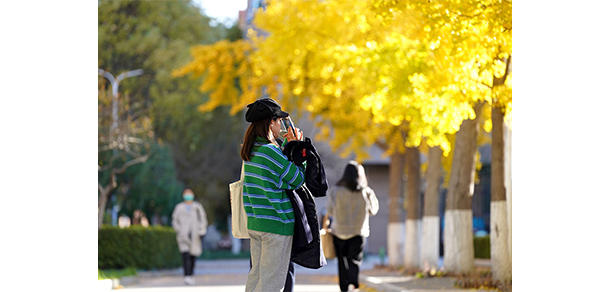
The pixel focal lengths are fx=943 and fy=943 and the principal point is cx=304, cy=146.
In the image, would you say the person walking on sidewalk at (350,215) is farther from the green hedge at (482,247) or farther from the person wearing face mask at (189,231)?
the green hedge at (482,247)

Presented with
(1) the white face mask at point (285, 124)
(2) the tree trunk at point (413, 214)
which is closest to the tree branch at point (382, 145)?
(2) the tree trunk at point (413, 214)

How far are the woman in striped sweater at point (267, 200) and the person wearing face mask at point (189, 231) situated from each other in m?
11.2

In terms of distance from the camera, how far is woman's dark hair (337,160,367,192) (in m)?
13.4

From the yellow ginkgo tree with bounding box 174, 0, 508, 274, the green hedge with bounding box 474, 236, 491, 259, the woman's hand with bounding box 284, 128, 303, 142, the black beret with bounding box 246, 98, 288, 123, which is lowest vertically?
the green hedge with bounding box 474, 236, 491, 259

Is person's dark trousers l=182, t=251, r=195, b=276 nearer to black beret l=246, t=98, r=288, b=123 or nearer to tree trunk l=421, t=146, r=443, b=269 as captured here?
tree trunk l=421, t=146, r=443, b=269

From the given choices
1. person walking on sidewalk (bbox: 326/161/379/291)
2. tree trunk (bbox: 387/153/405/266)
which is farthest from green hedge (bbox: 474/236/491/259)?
person walking on sidewalk (bbox: 326/161/379/291)

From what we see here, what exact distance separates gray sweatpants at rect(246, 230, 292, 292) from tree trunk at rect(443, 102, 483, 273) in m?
9.46

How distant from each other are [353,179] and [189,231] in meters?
6.73

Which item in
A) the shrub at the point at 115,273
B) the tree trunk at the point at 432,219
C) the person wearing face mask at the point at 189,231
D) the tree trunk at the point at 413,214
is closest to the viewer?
the shrub at the point at 115,273

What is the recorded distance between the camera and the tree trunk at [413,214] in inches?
849
